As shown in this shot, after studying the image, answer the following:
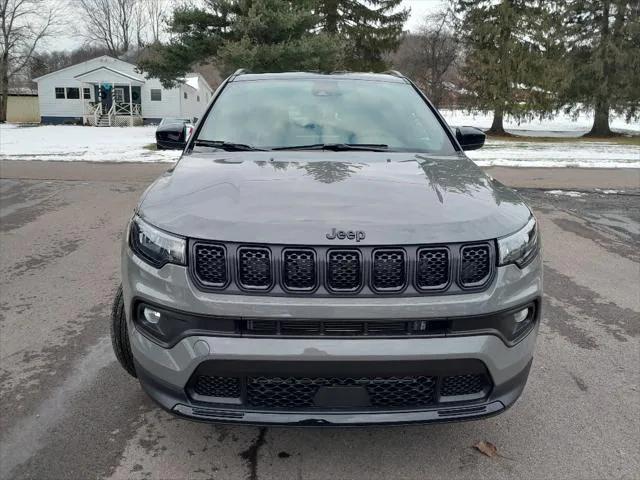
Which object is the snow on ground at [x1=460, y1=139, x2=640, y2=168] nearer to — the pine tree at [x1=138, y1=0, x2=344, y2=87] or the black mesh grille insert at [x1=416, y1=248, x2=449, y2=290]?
the pine tree at [x1=138, y1=0, x2=344, y2=87]

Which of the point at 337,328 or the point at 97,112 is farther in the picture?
the point at 97,112

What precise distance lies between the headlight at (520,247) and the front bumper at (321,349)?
1.6 inches

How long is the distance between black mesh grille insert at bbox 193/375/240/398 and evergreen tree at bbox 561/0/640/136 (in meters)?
34.0

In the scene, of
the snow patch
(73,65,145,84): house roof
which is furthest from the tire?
(73,65,145,84): house roof

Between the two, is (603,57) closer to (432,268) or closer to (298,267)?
(432,268)

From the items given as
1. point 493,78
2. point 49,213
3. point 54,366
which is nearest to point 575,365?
point 54,366

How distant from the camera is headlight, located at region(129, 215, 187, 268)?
85.3 inches

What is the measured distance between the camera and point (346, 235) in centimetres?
212

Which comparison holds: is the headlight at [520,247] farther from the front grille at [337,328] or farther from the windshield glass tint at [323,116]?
the windshield glass tint at [323,116]

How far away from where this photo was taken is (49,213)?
26.1 feet

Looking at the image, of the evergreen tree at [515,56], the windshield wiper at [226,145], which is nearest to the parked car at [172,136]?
the windshield wiper at [226,145]

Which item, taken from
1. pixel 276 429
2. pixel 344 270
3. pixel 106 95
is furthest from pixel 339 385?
pixel 106 95

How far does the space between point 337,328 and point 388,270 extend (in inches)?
11.4

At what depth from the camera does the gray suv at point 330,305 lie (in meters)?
2.08
